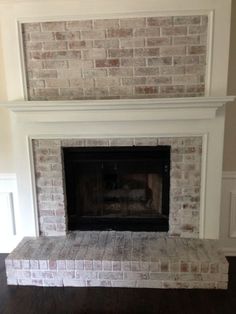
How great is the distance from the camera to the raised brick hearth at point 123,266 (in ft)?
7.81

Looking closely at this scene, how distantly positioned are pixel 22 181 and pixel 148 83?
4.44 feet

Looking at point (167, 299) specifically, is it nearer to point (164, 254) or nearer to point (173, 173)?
point (164, 254)

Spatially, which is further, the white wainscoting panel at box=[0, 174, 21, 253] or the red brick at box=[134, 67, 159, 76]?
the white wainscoting panel at box=[0, 174, 21, 253]

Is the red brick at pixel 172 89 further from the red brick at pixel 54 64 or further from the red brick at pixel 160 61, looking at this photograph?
the red brick at pixel 54 64

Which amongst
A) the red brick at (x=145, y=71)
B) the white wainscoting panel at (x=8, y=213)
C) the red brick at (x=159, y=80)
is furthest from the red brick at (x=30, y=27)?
the white wainscoting panel at (x=8, y=213)

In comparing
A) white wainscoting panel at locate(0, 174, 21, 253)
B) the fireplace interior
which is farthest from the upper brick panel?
white wainscoting panel at locate(0, 174, 21, 253)

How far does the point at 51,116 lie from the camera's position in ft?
8.29

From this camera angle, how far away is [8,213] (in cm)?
297

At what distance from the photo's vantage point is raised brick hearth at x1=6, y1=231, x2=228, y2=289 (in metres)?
2.38

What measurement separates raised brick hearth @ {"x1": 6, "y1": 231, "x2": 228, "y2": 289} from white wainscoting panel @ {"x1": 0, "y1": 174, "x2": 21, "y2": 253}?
1.49 ft

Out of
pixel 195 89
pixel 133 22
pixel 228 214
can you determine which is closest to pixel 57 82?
pixel 133 22

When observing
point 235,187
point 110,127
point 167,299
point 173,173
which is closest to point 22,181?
point 110,127

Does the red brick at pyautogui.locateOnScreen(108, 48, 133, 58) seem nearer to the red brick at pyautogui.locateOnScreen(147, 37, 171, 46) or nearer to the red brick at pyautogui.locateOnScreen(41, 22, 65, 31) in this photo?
the red brick at pyautogui.locateOnScreen(147, 37, 171, 46)

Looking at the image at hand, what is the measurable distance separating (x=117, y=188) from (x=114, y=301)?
37.3 inches
